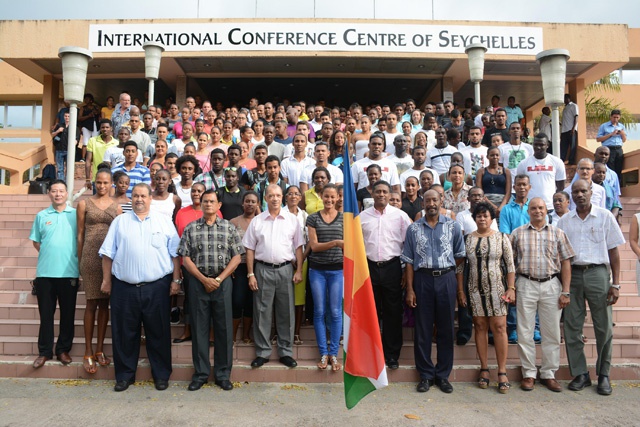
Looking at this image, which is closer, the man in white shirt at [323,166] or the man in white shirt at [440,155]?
the man in white shirt at [323,166]

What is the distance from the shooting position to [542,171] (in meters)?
7.46

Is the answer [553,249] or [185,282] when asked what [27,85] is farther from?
[553,249]

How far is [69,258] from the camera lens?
556 cm

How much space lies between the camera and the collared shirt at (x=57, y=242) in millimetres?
5504

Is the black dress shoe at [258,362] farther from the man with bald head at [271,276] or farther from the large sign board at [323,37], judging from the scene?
the large sign board at [323,37]

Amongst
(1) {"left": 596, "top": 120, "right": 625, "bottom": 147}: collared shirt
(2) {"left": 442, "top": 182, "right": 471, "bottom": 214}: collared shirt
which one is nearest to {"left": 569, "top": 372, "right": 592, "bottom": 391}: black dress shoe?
(2) {"left": 442, "top": 182, "right": 471, "bottom": 214}: collared shirt

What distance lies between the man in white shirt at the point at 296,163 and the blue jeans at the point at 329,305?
2.35 metres

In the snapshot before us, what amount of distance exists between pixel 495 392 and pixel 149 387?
3.40 meters

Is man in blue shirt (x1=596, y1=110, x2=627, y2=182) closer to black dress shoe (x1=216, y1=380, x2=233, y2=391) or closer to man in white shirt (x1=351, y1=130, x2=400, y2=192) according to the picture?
man in white shirt (x1=351, y1=130, x2=400, y2=192)

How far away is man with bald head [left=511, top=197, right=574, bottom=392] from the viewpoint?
5309mm

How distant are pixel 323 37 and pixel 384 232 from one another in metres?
10.4

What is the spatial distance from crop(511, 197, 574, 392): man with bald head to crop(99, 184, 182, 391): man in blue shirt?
3.58 meters

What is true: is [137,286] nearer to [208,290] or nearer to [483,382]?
[208,290]

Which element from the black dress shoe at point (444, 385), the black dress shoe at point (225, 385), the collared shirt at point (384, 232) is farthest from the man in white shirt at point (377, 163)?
the black dress shoe at point (225, 385)
